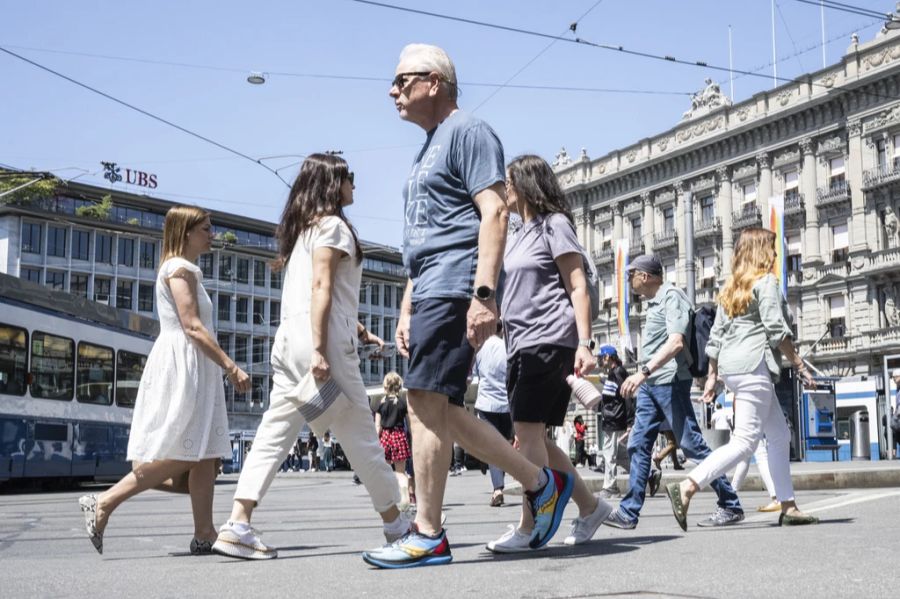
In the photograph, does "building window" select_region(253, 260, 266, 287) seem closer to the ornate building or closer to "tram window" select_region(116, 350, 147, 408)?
the ornate building

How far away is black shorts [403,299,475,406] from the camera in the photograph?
4359 millimetres

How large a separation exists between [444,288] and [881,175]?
45089mm

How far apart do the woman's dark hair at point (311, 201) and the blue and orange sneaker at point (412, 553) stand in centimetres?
143

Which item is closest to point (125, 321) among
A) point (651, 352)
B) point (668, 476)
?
point (668, 476)

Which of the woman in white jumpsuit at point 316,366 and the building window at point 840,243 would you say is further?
the building window at point 840,243

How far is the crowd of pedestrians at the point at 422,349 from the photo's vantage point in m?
4.42

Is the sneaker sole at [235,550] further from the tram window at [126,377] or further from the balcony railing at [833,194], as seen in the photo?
the balcony railing at [833,194]

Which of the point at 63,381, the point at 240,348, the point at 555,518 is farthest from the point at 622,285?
the point at 555,518

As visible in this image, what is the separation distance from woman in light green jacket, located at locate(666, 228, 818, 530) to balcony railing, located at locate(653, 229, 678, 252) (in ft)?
166

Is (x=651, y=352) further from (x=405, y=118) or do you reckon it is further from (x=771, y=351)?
(x=405, y=118)

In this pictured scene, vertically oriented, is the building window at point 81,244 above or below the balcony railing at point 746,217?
above

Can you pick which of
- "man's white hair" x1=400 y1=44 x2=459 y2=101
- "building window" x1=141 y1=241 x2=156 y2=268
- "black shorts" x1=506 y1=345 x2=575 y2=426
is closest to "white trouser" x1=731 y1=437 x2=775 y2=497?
"black shorts" x1=506 y1=345 x2=575 y2=426

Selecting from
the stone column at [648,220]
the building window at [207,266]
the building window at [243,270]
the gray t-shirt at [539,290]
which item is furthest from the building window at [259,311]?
the gray t-shirt at [539,290]

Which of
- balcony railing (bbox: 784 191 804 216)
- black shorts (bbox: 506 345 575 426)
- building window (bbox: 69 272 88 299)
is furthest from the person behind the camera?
building window (bbox: 69 272 88 299)
